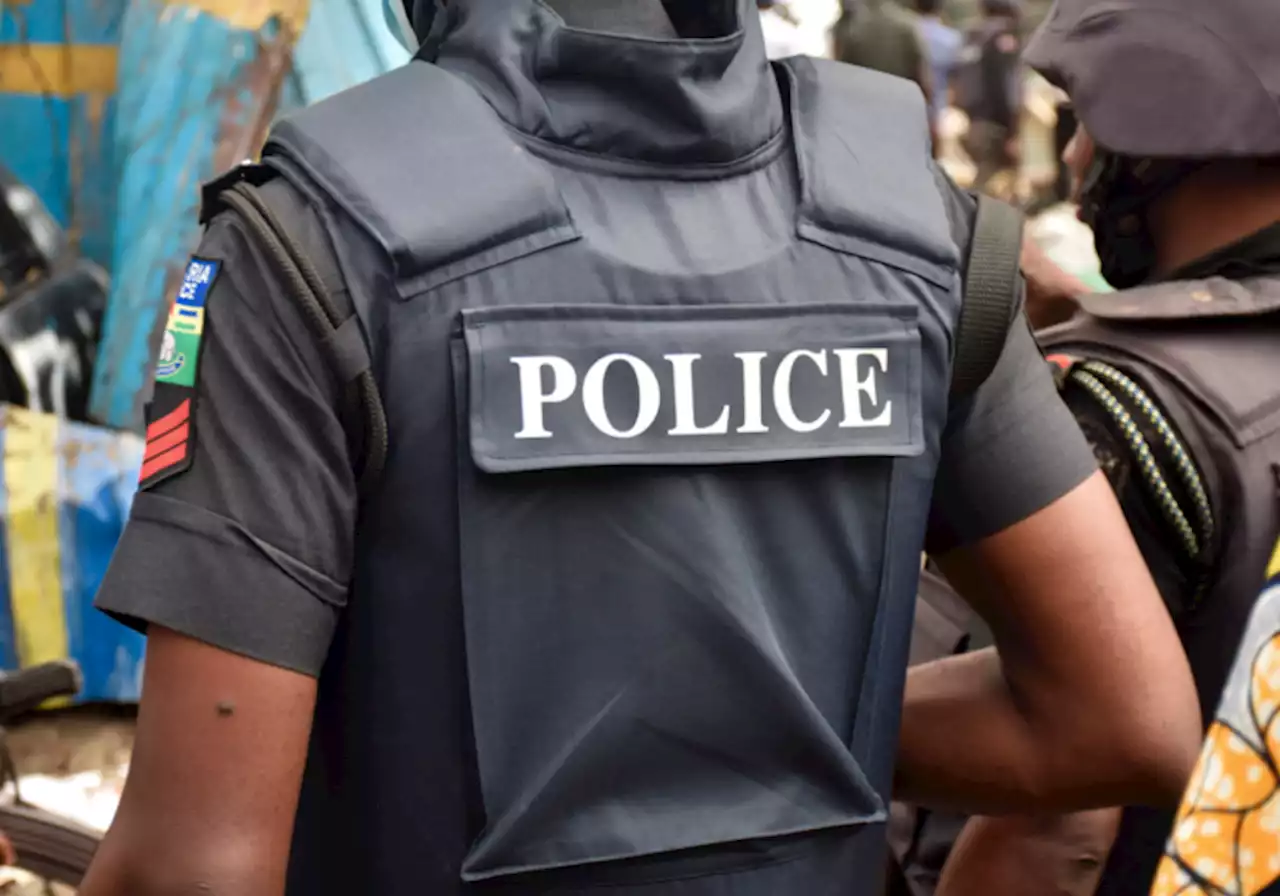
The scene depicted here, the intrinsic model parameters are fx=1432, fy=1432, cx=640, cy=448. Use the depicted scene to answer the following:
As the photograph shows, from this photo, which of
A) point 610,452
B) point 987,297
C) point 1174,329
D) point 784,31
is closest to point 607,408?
point 610,452

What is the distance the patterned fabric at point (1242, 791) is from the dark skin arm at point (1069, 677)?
0.32 m

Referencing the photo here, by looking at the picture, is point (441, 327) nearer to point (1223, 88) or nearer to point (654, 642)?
point (654, 642)

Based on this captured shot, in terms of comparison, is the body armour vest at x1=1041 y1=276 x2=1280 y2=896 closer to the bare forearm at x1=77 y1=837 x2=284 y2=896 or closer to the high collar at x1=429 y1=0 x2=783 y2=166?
the high collar at x1=429 y1=0 x2=783 y2=166

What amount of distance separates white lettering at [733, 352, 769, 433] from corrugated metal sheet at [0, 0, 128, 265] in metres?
2.23

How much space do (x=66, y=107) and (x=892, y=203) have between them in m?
2.30

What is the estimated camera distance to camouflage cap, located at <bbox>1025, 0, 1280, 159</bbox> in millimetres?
1270

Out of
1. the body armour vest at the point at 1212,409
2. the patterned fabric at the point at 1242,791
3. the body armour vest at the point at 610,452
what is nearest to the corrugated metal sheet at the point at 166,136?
the body armour vest at the point at 1212,409

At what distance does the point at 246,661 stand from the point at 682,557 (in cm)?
25

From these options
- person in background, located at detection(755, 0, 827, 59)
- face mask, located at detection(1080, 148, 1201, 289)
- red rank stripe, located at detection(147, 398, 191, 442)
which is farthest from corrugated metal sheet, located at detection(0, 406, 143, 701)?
person in background, located at detection(755, 0, 827, 59)

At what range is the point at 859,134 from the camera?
0.91m

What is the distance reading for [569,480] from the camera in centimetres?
80

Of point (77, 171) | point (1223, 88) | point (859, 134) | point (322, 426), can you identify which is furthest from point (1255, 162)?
point (77, 171)

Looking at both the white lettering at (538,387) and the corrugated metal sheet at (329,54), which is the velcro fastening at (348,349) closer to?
the white lettering at (538,387)

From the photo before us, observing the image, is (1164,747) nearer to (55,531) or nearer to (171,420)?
(171,420)
